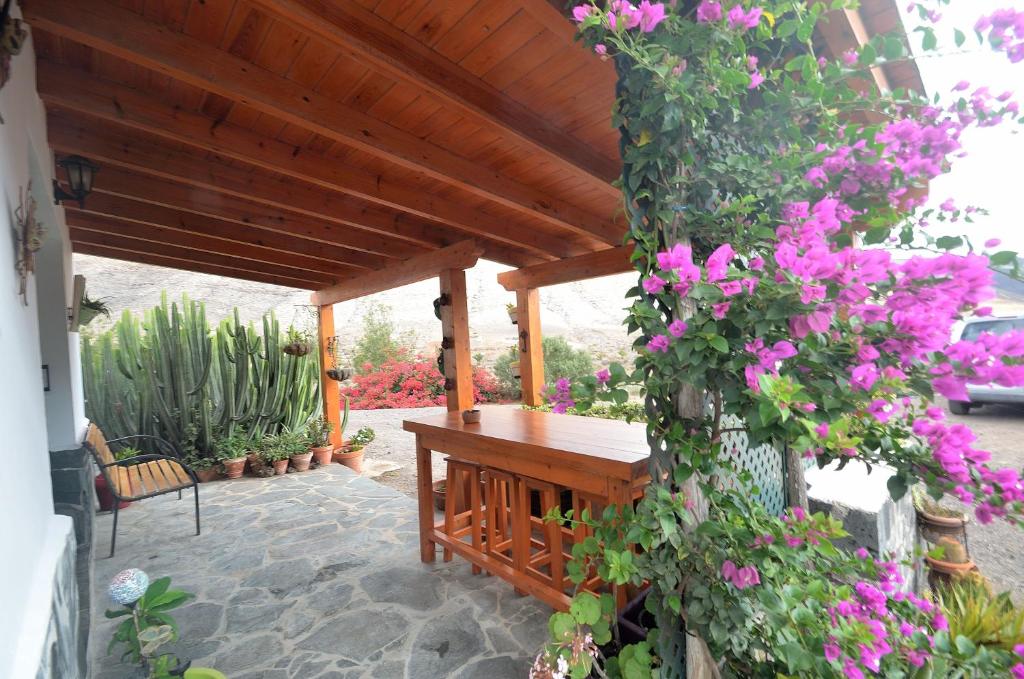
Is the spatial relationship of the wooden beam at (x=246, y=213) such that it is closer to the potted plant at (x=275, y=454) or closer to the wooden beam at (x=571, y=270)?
the wooden beam at (x=571, y=270)

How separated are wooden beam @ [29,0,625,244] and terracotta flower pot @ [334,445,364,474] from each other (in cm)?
396

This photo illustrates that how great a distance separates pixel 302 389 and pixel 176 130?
3929 millimetres

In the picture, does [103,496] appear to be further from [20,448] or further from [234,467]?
[20,448]

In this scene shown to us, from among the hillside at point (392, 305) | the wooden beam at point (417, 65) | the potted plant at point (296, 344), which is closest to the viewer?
the wooden beam at point (417, 65)

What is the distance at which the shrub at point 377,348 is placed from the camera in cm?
1325

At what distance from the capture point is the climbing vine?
85 centimetres

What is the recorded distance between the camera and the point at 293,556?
2.96 metres

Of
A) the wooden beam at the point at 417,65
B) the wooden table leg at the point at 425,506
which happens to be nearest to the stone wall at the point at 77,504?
the wooden table leg at the point at 425,506

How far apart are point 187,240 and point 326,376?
2.20m

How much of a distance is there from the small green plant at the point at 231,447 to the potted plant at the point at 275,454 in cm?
18

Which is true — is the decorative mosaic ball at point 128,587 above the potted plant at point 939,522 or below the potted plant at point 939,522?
above

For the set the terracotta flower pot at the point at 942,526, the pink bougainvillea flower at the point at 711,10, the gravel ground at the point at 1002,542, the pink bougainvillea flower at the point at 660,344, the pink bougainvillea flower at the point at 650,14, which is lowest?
the gravel ground at the point at 1002,542

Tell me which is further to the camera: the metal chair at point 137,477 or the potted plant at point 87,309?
the potted plant at point 87,309

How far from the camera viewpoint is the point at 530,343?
4.58 meters
